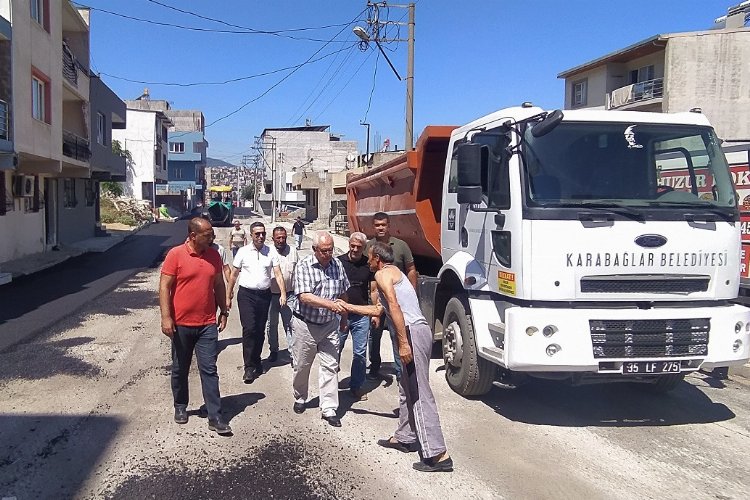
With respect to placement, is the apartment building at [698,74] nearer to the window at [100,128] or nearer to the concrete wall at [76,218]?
the window at [100,128]

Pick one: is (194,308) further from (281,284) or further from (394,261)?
(394,261)

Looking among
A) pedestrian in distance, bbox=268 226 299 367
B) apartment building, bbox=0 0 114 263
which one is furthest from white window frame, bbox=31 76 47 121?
pedestrian in distance, bbox=268 226 299 367

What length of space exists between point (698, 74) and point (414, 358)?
3353 cm

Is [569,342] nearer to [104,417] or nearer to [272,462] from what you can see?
[272,462]

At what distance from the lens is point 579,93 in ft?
131

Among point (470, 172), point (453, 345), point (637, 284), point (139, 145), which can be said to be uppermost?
point (139, 145)

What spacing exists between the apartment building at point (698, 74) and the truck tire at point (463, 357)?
29.7 m

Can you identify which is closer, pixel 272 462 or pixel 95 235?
pixel 272 462

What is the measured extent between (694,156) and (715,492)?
3.01 m

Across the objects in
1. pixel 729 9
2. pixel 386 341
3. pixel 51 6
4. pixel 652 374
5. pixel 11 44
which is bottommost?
pixel 386 341

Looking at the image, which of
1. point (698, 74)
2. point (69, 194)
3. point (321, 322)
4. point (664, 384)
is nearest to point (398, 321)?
point (321, 322)

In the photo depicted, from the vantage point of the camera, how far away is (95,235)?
2844 cm

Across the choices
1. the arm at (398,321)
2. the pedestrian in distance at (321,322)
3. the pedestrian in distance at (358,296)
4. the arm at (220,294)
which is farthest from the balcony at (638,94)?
the arm at (398,321)

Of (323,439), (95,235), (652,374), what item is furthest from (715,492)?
(95,235)
